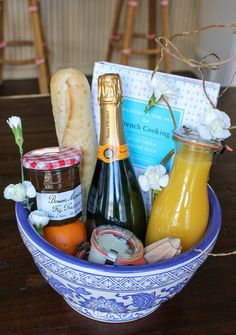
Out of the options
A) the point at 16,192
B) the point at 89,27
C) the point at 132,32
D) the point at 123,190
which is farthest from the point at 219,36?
the point at 16,192

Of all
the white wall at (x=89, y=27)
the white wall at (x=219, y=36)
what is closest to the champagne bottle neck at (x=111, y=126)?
the white wall at (x=219, y=36)

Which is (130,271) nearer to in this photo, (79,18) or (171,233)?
(171,233)

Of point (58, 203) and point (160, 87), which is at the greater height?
point (160, 87)

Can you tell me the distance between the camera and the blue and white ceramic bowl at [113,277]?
340 mm

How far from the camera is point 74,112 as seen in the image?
0.45 metres

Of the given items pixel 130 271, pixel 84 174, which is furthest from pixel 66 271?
pixel 84 174

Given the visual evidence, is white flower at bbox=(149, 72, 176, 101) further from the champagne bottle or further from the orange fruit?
the orange fruit

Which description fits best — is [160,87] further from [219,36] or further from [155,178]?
[219,36]

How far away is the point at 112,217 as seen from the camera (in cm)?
47

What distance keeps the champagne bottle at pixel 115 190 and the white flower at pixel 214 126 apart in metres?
0.11

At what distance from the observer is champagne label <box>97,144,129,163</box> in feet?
1.44

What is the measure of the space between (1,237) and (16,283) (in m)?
0.09

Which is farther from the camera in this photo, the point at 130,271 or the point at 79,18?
the point at 79,18

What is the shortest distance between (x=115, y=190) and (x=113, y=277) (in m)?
0.15
